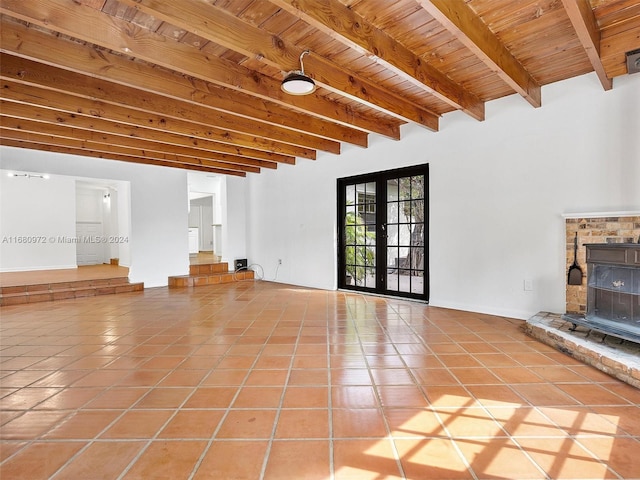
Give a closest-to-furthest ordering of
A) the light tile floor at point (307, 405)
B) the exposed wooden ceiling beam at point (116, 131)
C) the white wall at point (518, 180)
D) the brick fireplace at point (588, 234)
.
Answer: the light tile floor at point (307, 405) → the brick fireplace at point (588, 234) → the white wall at point (518, 180) → the exposed wooden ceiling beam at point (116, 131)

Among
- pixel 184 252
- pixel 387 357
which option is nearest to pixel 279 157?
pixel 184 252

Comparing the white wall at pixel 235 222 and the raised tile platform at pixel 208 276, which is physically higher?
the white wall at pixel 235 222

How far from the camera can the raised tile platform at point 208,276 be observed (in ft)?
21.0

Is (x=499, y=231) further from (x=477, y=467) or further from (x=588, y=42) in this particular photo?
(x=477, y=467)

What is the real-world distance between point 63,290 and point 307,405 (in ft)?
17.3

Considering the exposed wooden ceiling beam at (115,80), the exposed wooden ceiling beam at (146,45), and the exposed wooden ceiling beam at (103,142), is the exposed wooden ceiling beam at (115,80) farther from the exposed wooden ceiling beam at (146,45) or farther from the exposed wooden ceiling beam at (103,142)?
the exposed wooden ceiling beam at (103,142)

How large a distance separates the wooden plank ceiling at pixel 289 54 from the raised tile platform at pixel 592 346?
7.38 feet

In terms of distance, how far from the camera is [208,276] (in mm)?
6633

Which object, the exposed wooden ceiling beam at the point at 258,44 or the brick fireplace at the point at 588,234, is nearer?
the exposed wooden ceiling beam at the point at 258,44

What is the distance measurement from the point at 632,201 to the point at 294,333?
3434 mm

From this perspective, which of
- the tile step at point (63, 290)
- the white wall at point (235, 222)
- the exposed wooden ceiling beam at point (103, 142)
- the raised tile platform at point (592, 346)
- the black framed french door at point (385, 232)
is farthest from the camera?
the white wall at point (235, 222)

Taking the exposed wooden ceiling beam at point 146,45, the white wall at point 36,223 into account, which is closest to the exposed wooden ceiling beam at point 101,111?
the exposed wooden ceiling beam at point 146,45

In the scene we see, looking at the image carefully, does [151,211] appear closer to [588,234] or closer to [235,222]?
[235,222]

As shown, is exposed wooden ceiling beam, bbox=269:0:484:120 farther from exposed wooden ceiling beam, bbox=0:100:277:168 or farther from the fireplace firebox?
exposed wooden ceiling beam, bbox=0:100:277:168
